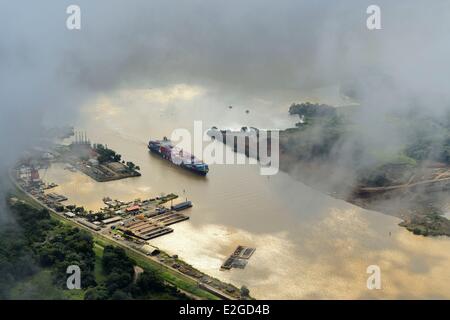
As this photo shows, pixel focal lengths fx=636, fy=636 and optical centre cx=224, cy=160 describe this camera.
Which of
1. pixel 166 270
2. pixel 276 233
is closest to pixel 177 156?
pixel 276 233

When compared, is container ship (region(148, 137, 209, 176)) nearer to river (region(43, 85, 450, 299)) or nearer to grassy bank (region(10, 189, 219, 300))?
river (region(43, 85, 450, 299))

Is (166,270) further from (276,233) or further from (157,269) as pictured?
(276,233)

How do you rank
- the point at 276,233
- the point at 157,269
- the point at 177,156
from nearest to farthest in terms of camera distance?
1. the point at 157,269
2. the point at 276,233
3. the point at 177,156

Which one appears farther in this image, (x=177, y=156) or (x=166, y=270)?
(x=177, y=156)

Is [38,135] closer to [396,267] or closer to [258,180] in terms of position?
[258,180]

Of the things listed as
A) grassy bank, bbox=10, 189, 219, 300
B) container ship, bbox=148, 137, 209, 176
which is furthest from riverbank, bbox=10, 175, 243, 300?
container ship, bbox=148, 137, 209, 176

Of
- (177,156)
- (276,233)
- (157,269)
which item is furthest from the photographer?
(177,156)
